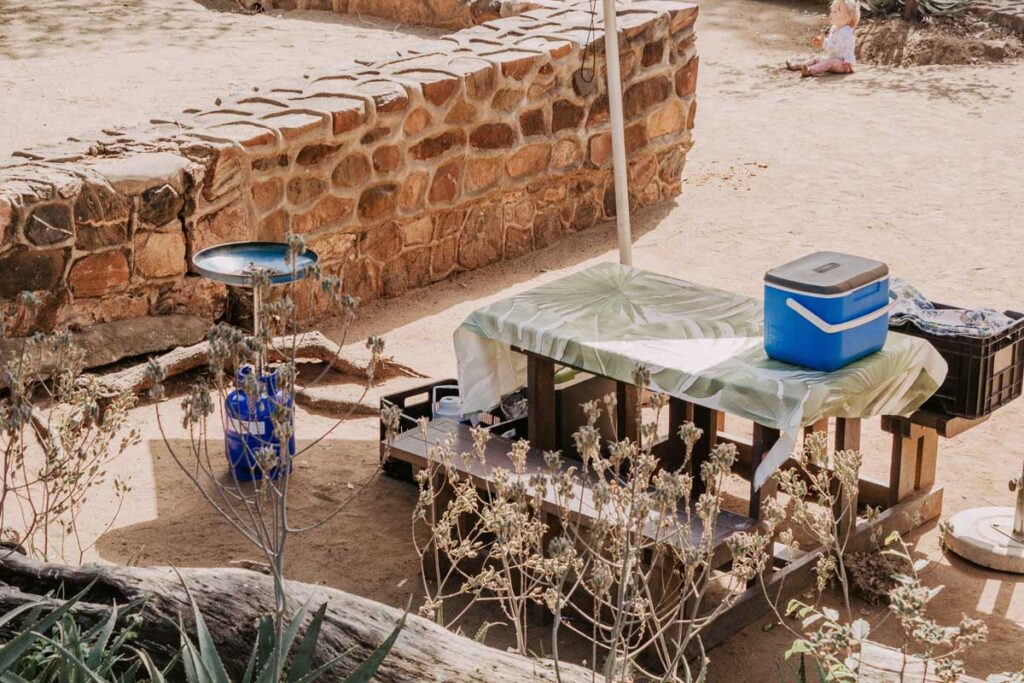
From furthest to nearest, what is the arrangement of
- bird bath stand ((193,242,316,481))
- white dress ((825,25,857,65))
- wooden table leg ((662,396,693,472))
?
white dress ((825,25,857,65)) < wooden table leg ((662,396,693,472)) < bird bath stand ((193,242,316,481))

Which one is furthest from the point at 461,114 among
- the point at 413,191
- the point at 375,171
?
the point at 375,171

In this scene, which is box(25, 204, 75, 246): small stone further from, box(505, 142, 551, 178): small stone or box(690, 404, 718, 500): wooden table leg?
box(690, 404, 718, 500): wooden table leg

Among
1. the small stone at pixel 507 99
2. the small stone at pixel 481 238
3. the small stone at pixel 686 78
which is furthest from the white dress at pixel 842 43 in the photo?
the small stone at pixel 481 238

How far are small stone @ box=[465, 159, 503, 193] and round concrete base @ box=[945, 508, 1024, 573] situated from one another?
11.4 feet

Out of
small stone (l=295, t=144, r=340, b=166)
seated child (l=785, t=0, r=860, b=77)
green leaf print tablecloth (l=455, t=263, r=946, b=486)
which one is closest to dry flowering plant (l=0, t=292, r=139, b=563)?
green leaf print tablecloth (l=455, t=263, r=946, b=486)

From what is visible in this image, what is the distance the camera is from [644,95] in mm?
8188

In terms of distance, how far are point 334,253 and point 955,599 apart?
3.66 m

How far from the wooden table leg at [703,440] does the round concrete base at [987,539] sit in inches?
34.6

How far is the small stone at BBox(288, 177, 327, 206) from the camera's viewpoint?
650 centimetres

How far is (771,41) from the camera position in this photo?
41.9 feet

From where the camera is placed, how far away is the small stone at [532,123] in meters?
7.54

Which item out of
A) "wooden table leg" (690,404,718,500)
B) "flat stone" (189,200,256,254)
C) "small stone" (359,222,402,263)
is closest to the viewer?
"wooden table leg" (690,404,718,500)

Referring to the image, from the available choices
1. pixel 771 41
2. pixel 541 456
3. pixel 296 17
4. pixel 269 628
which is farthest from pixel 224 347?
pixel 771 41

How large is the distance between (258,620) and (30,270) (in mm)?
3292
